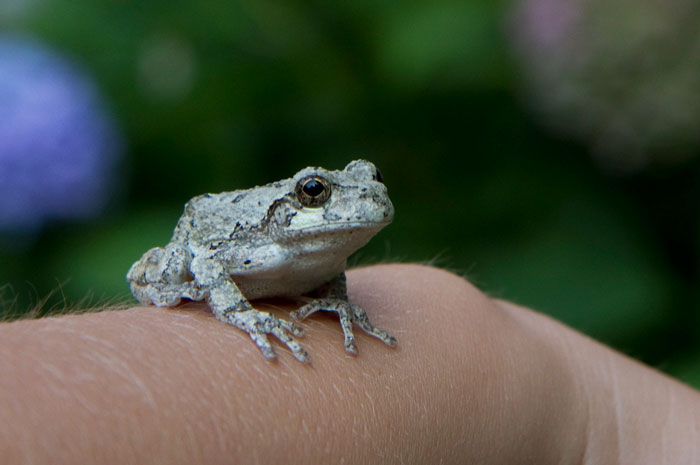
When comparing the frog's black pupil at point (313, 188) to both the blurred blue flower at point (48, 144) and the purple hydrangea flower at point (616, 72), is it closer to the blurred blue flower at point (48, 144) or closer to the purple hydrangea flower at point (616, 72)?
the blurred blue flower at point (48, 144)

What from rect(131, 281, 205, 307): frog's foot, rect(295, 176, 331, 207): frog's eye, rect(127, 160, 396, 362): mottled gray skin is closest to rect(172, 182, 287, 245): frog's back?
rect(127, 160, 396, 362): mottled gray skin

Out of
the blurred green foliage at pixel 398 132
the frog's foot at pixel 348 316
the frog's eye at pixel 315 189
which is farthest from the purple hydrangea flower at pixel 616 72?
the frog's foot at pixel 348 316

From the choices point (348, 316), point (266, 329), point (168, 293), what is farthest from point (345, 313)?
point (168, 293)

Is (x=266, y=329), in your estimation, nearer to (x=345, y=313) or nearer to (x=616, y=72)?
(x=345, y=313)

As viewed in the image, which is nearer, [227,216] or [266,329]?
[266,329]

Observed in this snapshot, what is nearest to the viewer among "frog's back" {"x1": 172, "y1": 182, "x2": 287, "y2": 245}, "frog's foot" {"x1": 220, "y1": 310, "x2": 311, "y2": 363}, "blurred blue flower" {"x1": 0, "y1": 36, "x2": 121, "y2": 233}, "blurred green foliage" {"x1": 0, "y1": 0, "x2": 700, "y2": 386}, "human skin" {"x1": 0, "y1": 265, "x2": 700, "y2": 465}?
"human skin" {"x1": 0, "y1": 265, "x2": 700, "y2": 465}

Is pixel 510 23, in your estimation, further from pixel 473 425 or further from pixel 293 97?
pixel 473 425

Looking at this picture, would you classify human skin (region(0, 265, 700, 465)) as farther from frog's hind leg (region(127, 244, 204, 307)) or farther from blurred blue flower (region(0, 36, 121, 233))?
blurred blue flower (region(0, 36, 121, 233))

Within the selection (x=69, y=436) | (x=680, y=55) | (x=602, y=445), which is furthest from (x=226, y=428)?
(x=680, y=55)
